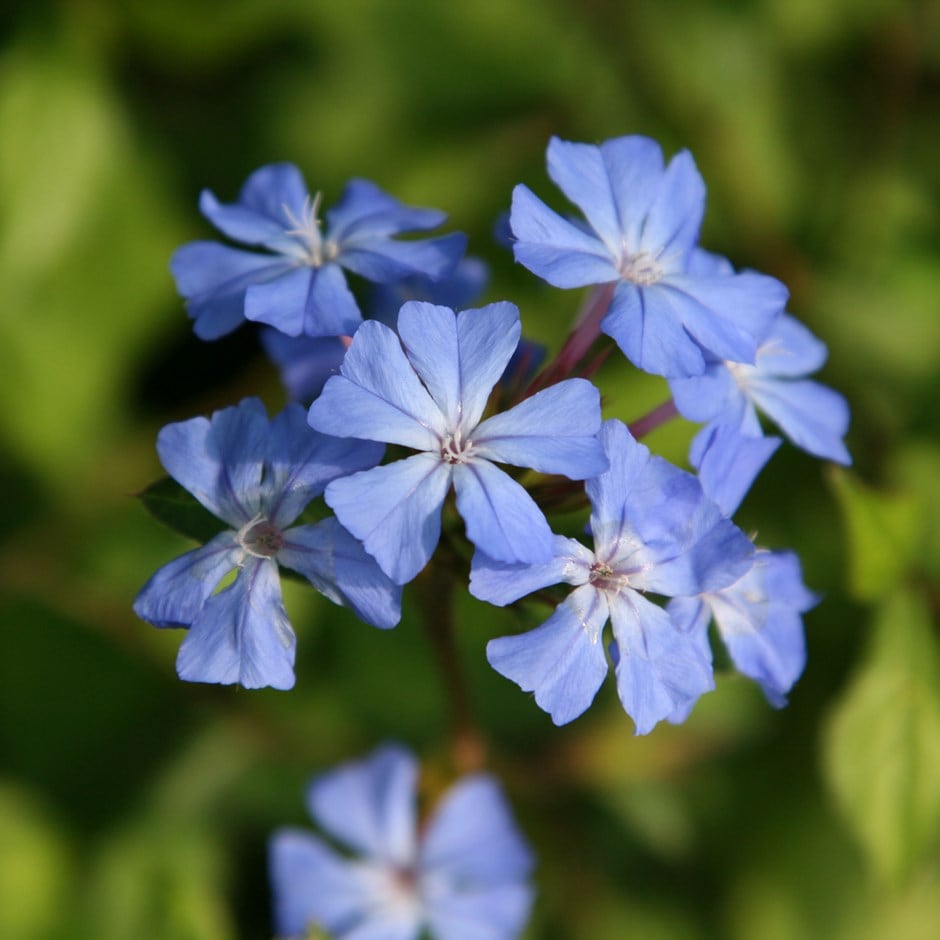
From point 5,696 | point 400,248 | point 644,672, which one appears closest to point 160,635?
point 5,696

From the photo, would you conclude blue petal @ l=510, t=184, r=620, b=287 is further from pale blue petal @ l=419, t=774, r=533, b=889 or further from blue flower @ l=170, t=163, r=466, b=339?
pale blue petal @ l=419, t=774, r=533, b=889

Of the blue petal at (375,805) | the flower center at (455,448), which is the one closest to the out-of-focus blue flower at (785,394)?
the flower center at (455,448)

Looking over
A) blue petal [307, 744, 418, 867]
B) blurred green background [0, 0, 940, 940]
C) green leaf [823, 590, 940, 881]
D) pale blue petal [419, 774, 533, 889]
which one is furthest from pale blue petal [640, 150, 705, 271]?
Answer: blue petal [307, 744, 418, 867]

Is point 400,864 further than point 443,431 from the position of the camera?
Yes

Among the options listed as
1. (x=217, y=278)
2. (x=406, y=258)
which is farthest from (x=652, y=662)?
(x=217, y=278)

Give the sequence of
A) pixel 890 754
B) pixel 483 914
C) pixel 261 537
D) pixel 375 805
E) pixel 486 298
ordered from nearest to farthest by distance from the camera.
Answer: pixel 261 537 → pixel 890 754 → pixel 483 914 → pixel 375 805 → pixel 486 298

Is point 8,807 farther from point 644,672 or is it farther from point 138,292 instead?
point 644,672

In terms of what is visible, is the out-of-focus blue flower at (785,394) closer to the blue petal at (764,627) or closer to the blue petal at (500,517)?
the blue petal at (764,627)

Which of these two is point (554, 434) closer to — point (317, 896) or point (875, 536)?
point (875, 536)
